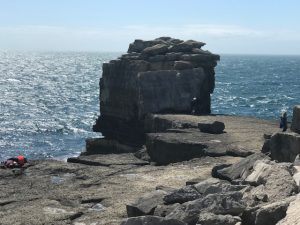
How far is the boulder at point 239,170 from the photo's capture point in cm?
1681

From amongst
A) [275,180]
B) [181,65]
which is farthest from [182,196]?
[181,65]

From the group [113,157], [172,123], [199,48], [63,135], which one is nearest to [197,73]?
[199,48]

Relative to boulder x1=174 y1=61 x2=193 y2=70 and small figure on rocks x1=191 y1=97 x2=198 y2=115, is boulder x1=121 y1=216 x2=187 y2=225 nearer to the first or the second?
small figure on rocks x1=191 y1=97 x2=198 y2=115

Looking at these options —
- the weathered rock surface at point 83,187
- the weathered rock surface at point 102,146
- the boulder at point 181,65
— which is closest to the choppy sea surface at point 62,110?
the weathered rock surface at point 102,146

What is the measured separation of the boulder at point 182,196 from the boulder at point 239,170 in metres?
3.03

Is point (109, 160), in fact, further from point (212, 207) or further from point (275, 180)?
point (212, 207)

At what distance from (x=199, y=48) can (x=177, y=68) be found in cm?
518

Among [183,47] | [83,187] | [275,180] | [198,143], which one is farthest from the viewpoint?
[183,47]

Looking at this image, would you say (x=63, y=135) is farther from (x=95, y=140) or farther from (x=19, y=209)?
(x=19, y=209)

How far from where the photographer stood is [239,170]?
17.3 m

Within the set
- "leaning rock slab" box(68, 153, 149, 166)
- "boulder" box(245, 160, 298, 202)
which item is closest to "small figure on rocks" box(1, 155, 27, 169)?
"leaning rock slab" box(68, 153, 149, 166)

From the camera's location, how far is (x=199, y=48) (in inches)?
1725

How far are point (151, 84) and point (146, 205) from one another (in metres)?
23.8

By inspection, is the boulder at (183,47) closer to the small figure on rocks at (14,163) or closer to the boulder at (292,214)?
the small figure on rocks at (14,163)
